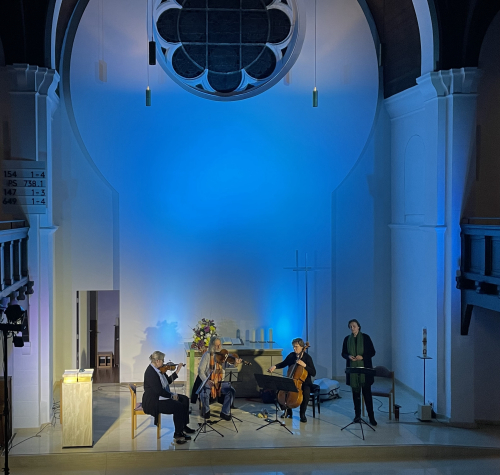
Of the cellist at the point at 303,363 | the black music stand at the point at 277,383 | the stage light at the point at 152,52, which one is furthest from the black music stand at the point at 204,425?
the stage light at the point at 152,52

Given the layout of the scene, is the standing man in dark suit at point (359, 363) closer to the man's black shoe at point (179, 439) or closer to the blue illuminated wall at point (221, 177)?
the blue illuminated wall at point (221, 177)

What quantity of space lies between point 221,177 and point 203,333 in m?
2.84

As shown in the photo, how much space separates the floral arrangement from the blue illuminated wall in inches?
28.3

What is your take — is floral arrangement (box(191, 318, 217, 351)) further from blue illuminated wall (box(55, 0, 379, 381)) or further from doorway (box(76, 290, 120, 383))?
doorway (box(76, 290, 120, 383))

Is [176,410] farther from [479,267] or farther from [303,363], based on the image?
[479,267]

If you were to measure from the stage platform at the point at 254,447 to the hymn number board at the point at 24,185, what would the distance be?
129 inches

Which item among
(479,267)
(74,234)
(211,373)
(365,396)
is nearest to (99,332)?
(74,234)

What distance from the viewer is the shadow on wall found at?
42.3 feet

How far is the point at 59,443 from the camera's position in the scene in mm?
9938

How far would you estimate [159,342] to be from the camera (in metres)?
12.9

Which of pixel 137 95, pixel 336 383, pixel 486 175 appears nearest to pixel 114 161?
pixel 137 95

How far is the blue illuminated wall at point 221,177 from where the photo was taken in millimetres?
12844

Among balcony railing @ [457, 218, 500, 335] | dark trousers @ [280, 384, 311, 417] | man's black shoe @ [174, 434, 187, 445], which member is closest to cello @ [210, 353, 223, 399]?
man's black shoe @ [174, 434, 187, 445]

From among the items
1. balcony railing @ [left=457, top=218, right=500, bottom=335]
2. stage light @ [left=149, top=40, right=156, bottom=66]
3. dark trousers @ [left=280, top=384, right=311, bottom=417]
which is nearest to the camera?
balcony railing @ [left=457, top=218, right=500, bottom=335]
